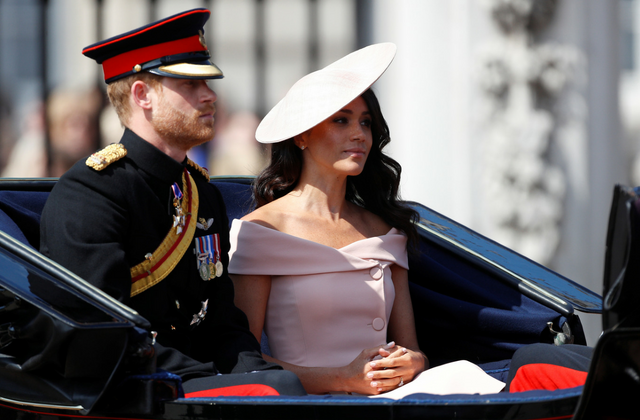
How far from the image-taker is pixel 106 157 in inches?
81.4

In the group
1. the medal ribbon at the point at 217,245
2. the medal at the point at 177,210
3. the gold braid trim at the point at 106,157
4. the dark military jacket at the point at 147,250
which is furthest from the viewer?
the medal ribbon at the point at 217,245

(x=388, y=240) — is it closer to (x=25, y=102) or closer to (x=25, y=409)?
(x=25, y=409)

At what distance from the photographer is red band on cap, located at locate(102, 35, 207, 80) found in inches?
84.0

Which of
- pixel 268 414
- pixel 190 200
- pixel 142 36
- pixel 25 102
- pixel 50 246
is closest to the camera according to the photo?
pixel 268 414

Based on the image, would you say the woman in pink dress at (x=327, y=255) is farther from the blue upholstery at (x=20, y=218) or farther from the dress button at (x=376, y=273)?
the blue upholstery at (x=20, y=218)

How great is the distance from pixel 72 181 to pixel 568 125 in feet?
12.7

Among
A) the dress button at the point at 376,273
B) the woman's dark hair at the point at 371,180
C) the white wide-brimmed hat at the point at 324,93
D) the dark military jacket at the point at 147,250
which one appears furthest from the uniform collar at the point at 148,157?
the dress button at the point at 376,273

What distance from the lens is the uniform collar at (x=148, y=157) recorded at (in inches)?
83.6

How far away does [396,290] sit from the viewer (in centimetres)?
265

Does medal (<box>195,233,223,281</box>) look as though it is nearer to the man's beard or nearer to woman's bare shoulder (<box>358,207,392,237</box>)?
the man's beard

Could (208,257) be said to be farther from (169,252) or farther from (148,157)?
(148,157)

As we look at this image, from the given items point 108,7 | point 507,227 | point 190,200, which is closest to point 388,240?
point 190,200

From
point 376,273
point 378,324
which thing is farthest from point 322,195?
point 378,324

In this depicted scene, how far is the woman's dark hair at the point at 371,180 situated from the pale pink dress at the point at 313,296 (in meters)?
0.24
